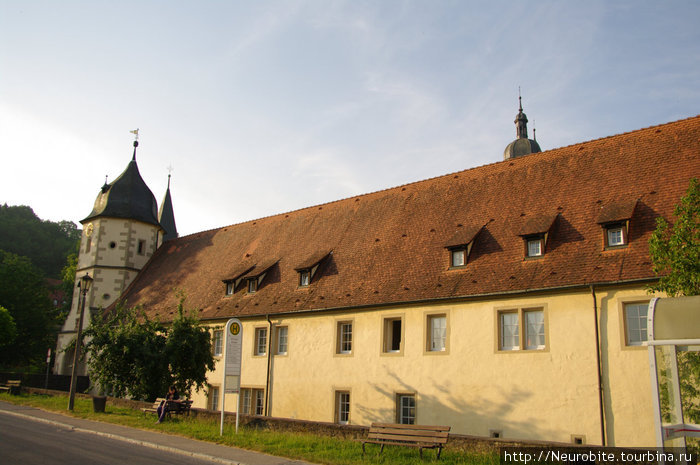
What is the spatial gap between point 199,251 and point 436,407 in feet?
63.3

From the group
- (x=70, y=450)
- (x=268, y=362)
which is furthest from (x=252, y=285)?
(x=70, y=450)

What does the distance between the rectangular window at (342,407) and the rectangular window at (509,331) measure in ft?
19.8

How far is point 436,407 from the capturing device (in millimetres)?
17797

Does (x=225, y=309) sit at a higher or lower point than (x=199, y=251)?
lower

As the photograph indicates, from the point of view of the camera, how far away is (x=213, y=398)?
995 inches

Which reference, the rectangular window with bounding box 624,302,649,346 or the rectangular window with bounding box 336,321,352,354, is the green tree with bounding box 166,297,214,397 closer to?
the rectangular window with bounding box 336,321,352,354

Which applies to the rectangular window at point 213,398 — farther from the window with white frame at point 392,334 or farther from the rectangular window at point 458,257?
the rectangular window at point 458,257

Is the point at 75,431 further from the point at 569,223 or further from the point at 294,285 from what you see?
the point at 569,223

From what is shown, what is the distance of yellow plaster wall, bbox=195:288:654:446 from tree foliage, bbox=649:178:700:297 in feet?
7.52

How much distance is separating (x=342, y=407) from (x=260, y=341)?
496 centimetres

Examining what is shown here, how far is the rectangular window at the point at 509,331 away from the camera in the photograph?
55.5 ft

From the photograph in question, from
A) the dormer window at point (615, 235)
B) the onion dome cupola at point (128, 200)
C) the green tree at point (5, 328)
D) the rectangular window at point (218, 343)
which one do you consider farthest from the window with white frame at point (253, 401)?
the green tree at point (5, 328)

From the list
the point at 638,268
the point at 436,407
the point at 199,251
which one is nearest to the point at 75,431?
the point at 436,407

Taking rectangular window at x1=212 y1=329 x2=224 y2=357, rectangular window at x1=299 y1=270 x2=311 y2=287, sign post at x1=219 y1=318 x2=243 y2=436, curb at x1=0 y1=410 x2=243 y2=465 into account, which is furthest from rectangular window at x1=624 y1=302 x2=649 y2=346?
rectangular window at x1=212 y1=329 x2=224 y2=357
